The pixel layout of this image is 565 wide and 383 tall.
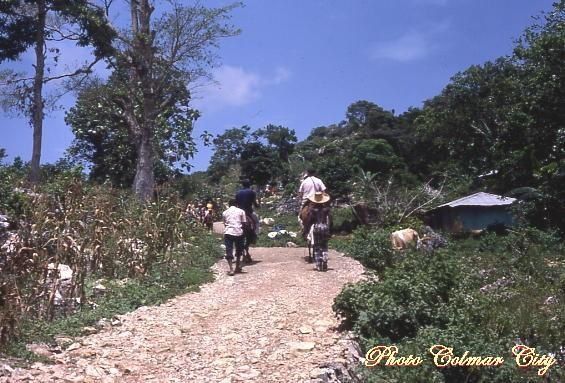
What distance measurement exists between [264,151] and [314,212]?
30996 mm

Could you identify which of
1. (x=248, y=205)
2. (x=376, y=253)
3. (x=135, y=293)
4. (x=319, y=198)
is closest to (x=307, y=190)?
(x=319, y=198)

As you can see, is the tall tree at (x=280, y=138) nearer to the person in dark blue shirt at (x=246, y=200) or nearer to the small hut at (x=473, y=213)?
the small hut at (x=473, y=213)

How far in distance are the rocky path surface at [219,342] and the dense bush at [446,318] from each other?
0.46 meters

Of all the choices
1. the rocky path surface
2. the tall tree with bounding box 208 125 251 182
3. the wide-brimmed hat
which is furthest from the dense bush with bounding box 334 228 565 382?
the tall tree with bounding box 208 125 251 182

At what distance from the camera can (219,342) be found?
7.14 m

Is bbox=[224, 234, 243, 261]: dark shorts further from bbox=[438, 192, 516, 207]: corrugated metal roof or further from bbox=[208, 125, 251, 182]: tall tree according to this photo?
bbox=[208, 125, 251, 182]: tall tree

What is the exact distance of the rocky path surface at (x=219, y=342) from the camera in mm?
6109

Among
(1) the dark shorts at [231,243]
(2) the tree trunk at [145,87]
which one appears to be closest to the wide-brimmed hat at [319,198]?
(1) the dark shorts at [231,243]

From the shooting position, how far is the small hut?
28.5 metres

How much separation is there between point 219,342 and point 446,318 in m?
2.50

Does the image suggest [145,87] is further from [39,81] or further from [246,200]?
[246,200]

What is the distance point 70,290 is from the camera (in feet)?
27.1

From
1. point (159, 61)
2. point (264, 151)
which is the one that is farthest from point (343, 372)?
point (264, 151)

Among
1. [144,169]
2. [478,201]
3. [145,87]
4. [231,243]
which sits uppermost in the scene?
[145,87]
